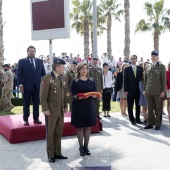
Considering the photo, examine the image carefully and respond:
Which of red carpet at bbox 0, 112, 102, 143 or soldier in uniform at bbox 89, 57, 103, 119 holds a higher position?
soldier in uniform at bbox 89, 57, 103, 119

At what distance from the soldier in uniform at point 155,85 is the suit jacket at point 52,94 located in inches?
125

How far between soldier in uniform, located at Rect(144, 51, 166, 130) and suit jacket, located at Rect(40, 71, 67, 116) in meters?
3.17

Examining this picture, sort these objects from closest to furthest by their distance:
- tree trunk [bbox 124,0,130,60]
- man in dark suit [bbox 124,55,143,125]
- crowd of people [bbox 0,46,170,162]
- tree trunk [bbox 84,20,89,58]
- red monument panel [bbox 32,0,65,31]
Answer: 1. crowd of people [bbox 0,46,170,162]
2. red monument panel [bbox 32,0,65,31]
3. man in dark suit [bbox 124,55,143,125]
4. tree trunk [bbox 124,0,130,60]
5. tree trunk [bbox 84,20,89,58]

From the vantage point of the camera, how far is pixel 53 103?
5.38 meters

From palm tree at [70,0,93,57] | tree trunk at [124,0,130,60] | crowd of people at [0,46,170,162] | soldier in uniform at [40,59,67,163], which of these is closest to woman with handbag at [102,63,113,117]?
crowd of people at [0,46,170,162]

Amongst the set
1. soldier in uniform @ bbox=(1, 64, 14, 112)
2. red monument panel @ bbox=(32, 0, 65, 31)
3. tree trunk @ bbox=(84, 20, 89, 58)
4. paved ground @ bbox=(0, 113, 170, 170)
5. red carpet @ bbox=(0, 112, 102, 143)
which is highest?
tree trunk @ bbox=(84, 20, 89, 58)

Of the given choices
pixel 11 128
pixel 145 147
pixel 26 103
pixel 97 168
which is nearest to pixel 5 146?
pixel 11 128

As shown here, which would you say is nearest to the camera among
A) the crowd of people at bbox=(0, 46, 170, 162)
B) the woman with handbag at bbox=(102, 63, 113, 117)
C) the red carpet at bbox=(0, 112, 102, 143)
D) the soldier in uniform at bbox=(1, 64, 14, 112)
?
the crowd of people at bbox=(0, 46, 170, 162)

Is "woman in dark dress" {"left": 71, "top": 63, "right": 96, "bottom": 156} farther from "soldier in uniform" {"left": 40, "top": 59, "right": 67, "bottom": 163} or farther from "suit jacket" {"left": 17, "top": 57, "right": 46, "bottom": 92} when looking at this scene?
"suit jacket" {"left": 17, "top": 57, "right": 46, "bottom": 92}

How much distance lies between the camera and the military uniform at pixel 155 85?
7848mm

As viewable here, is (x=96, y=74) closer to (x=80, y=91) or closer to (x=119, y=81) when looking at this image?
(x=119, y=81)

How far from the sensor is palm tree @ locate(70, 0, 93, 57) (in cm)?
2964

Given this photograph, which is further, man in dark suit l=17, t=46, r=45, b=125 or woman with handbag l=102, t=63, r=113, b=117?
woman with handbag l=102, t=63, r=113, b=117

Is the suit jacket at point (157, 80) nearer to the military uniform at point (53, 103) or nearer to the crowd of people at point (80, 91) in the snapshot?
the crowd of people at point (80, 91)
